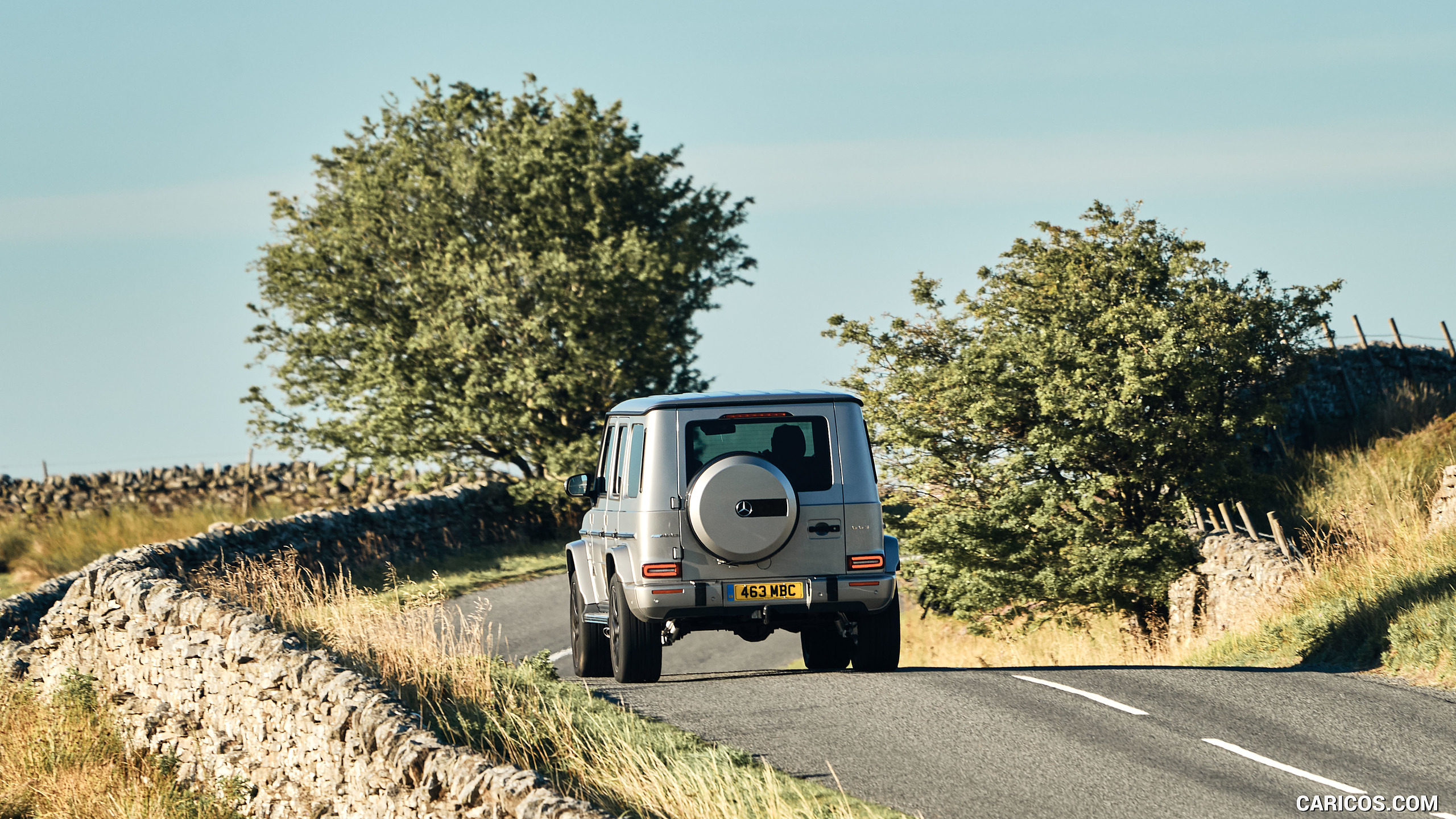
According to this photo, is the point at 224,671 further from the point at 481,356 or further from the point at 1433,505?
the point at 481,356

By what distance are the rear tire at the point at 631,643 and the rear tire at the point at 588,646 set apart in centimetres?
88

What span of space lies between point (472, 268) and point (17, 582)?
12.9 m

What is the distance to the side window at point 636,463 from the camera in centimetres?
1079

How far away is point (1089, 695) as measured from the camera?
11273 millimetres

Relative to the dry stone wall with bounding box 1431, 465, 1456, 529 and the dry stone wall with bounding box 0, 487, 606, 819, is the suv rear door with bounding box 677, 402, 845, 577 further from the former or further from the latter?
the dry stone wall with bounding box 1431, 465, 1456, 529

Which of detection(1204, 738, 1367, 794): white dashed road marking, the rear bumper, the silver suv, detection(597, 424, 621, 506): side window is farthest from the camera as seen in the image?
detection(597, 424, 621, 506): side window

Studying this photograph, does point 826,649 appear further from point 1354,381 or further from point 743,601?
point 1354,381

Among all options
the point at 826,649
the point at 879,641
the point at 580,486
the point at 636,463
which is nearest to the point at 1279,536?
the point at 826,649

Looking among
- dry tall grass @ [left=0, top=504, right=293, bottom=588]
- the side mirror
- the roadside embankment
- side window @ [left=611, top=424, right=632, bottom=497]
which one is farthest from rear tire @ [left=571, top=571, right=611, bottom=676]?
dry tall grass @ [left=0, top=504, right=293, bottom=588]

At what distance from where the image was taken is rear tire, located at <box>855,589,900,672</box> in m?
11.7

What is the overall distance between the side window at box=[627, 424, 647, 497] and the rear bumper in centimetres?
85

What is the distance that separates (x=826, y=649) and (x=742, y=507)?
347cm

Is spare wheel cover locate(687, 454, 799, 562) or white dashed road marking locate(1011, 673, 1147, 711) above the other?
spare wheel cover locate(687, 454, 799, 562)

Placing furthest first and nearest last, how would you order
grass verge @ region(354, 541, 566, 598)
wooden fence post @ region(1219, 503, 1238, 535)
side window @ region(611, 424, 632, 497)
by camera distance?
grass verge @ region(354, 541, 566, 598) → wooden fence post @ region(1219, 503, 1238, 535) → side window @ region(611, 424, 632, 497)
